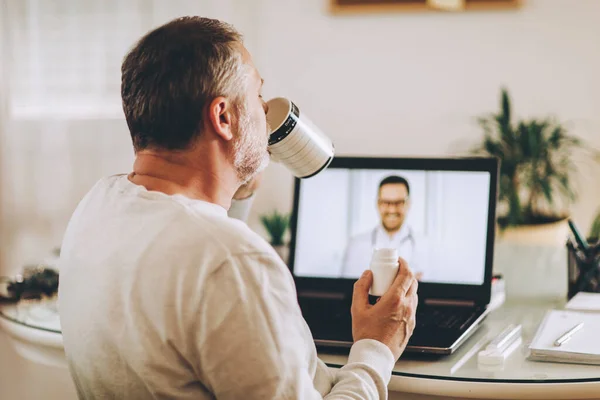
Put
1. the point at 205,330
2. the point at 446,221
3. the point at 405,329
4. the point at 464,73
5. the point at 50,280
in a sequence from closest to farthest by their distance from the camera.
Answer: the point at 205,330 → the point at 405,329 → the point at 446,221 → the point at 50,280 → the point at 464,73

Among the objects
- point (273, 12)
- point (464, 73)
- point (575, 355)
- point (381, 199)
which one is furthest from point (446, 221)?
point (273, 12)

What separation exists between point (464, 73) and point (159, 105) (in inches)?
92.3

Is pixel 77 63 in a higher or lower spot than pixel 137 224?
higher

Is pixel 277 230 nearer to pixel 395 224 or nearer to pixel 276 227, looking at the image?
pixel 276 227

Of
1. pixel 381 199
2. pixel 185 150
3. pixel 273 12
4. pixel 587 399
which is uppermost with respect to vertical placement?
pixel 273 12

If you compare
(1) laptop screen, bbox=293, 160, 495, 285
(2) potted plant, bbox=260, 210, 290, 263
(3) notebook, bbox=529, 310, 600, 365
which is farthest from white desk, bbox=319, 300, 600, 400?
(2) potted plant, bbox=260, 210, 290, 263

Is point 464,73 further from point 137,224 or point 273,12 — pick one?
point 137,224

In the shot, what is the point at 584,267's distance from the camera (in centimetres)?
160

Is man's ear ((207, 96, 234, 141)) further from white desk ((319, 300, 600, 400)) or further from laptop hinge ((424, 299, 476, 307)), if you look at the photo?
laptop hinge ((424, 299, 476, 307))

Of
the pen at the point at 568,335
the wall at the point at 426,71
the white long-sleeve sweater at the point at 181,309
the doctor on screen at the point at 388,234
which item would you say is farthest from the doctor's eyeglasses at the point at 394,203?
the wall at the point at 426,71

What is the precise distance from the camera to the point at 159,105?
99cm

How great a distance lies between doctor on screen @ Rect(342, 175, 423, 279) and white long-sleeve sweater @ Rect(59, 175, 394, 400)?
1.99 ft

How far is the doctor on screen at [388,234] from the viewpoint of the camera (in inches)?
63.0

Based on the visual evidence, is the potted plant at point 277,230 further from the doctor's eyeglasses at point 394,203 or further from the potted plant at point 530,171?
the potted plant at point 530,171
